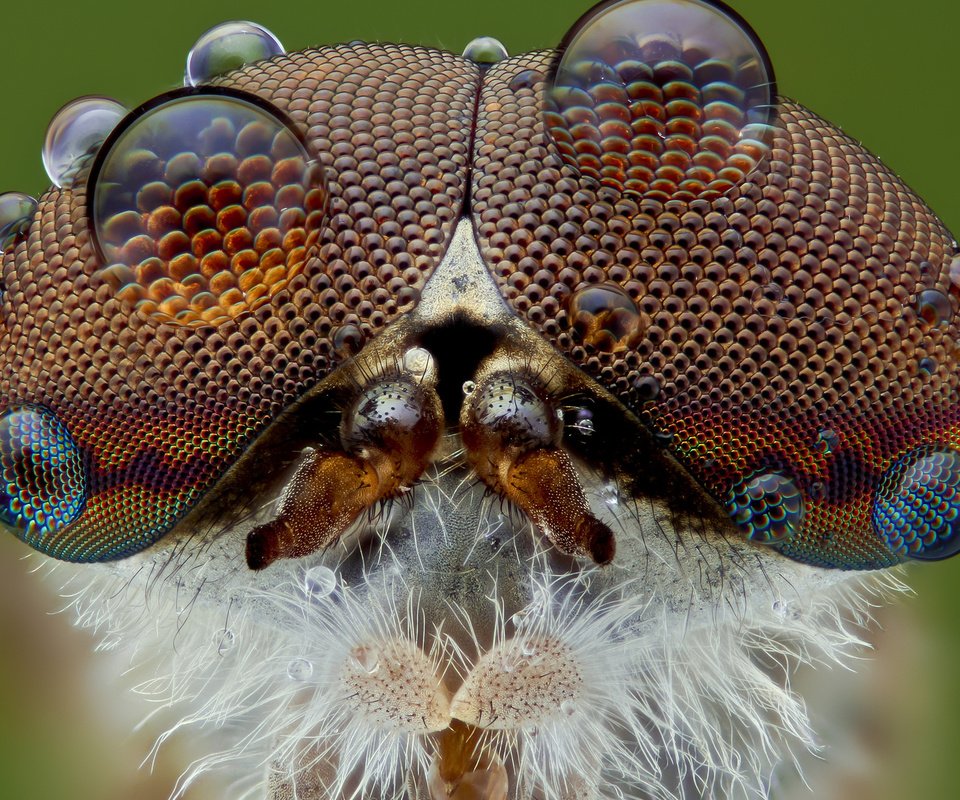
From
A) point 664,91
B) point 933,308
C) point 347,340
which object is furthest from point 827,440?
point 347,340

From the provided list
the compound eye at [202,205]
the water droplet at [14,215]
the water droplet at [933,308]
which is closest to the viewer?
the compound eye at [202,205]

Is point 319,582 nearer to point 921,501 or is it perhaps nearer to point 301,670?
point 301,670

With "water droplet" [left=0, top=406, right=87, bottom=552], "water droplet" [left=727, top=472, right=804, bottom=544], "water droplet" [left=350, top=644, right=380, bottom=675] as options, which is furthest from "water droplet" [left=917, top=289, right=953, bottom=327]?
"water droplet" [left=0, top=406, right=87, bottom=552]

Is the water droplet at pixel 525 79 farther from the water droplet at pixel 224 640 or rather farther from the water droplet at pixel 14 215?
the water droplet at pixel 224 640

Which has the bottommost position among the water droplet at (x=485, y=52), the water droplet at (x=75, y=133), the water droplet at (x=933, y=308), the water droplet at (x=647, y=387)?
the water droplet at (x=647, y=387)

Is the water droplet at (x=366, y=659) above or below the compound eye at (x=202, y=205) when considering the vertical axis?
below

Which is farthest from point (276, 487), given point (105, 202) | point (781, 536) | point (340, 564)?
point (781, 536)

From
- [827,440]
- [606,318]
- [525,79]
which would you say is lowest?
[827,440]

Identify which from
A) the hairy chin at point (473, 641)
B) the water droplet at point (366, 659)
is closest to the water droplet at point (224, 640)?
the hairy chin at point (473, 641)
